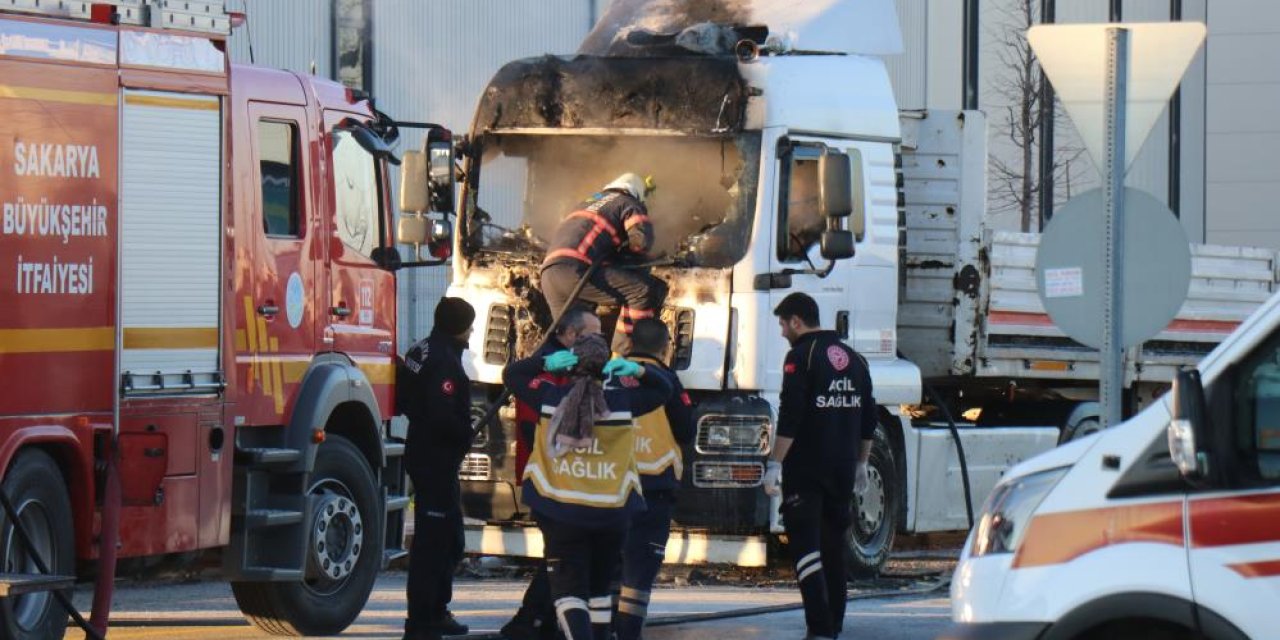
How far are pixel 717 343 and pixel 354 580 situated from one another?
2735mm

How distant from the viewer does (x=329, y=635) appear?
39.1ft

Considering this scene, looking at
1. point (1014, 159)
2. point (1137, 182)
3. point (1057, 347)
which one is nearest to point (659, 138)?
point (1057, 347)

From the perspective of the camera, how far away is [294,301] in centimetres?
1163

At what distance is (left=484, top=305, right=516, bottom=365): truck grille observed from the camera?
14.1 m

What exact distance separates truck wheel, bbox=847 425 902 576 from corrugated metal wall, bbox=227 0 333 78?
10.8 metres

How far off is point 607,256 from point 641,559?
3313mm

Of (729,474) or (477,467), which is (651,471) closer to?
(729,474)

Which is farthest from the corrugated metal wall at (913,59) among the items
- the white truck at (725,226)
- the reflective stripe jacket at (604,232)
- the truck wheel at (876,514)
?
the reflective stripe jacket at (604,232)

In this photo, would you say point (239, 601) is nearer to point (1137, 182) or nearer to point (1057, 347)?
point (1057, 347)

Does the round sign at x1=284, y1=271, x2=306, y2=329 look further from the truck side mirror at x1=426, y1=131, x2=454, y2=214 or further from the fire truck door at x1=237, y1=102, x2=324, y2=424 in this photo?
the truck side mirror at x1=426, y1=131, x2=454, y2=214

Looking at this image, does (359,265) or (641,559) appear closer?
(641,559)

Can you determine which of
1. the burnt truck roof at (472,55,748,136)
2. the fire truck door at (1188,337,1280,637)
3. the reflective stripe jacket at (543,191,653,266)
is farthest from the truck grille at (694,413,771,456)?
the fire truck door at (1188,337,1280,637)

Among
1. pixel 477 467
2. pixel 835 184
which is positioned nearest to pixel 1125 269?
pixel 835 184

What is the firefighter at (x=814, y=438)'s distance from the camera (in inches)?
438
